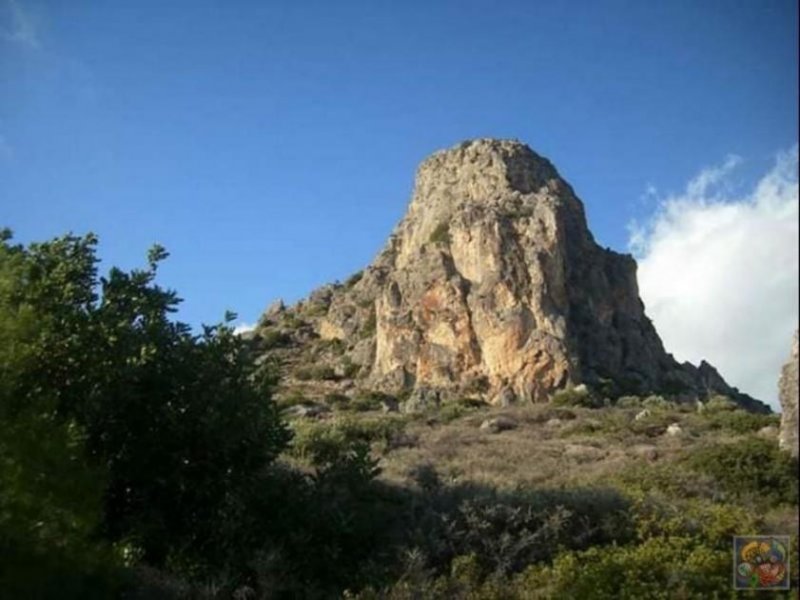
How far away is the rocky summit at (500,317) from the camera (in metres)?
52.7

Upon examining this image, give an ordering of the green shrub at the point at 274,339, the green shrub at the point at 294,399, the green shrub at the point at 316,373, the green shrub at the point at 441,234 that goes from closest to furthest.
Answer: the green shrub at the point at 294,399, the green shrub at the point at 316,373, the green shrub at the point at 441,234, the green shrub at the point at 274,339

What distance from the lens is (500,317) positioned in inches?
2109

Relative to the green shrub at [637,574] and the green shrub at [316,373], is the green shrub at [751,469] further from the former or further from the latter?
the green shrub at [316,373]

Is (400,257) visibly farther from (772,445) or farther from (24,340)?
(24,340)

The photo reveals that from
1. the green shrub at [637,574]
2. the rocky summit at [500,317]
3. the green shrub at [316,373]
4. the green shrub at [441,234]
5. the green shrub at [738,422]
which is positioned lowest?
the green shrub at [637,574]

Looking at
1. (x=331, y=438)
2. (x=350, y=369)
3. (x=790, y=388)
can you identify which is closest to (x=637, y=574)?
(x=790, y=388)

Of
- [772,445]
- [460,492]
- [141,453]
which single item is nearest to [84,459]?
[141,453]

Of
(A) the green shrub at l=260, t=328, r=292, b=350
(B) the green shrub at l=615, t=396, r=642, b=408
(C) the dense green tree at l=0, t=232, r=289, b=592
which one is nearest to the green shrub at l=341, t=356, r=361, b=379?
(A) the green shrub at l=260, t=328, r=292, b=350

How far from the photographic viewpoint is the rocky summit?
52.7 metres

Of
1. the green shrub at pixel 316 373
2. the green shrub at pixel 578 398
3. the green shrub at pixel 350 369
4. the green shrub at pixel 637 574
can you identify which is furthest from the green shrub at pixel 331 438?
the green shrub at pixel 350 369

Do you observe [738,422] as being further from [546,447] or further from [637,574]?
[637,574]

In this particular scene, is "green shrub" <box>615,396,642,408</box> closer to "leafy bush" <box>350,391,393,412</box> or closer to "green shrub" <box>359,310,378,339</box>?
"leafy bush" <box>350,391,393,412</box>

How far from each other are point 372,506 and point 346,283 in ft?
213

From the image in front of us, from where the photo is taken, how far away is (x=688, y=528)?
1137 centimetres
